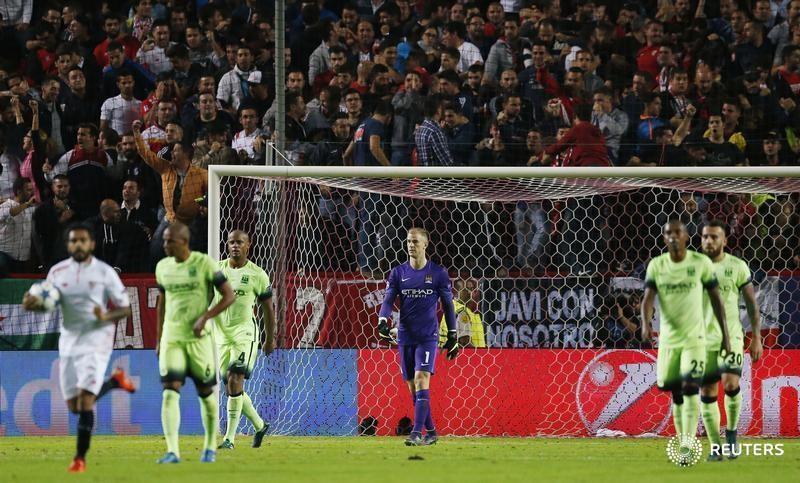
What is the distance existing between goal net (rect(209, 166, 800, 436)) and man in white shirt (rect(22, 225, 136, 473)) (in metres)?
4.68

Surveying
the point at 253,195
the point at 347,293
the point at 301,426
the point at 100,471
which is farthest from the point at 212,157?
the point at 100,471

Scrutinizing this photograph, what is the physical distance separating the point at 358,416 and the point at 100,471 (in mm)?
5368

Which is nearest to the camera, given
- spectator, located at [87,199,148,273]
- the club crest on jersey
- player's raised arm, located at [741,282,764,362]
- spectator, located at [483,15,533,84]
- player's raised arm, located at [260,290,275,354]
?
player's raised arm, located at [741,282,764,362]

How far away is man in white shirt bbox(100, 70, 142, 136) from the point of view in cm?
1697

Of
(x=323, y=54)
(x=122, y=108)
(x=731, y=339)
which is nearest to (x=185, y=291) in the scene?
(x=731, y=339)

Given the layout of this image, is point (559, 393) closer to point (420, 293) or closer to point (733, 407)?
point (420, 293)

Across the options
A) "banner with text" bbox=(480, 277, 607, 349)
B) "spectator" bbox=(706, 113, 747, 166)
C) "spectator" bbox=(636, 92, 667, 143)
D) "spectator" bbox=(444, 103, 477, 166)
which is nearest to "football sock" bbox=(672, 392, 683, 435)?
"banner with text" bbox=(480, 277, 607, 349)

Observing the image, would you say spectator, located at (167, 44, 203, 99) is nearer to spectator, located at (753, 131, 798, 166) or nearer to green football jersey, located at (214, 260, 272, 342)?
green football jersey, located at (214, 260, 272, 342)

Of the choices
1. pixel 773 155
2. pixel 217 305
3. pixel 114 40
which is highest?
pixel 114 40

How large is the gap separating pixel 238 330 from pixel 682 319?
428 centimetres

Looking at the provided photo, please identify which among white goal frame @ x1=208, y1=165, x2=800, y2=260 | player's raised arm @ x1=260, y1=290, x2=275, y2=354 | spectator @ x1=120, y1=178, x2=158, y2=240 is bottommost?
player's raised arm @ x1=260, y1=290, x2=275, y2=354

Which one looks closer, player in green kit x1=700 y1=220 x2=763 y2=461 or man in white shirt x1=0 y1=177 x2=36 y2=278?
player in green kit x1=700 y1=220 x2=763 y2=461

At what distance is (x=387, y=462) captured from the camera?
1066 cm

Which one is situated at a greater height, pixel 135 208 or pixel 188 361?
pixel 135 208
